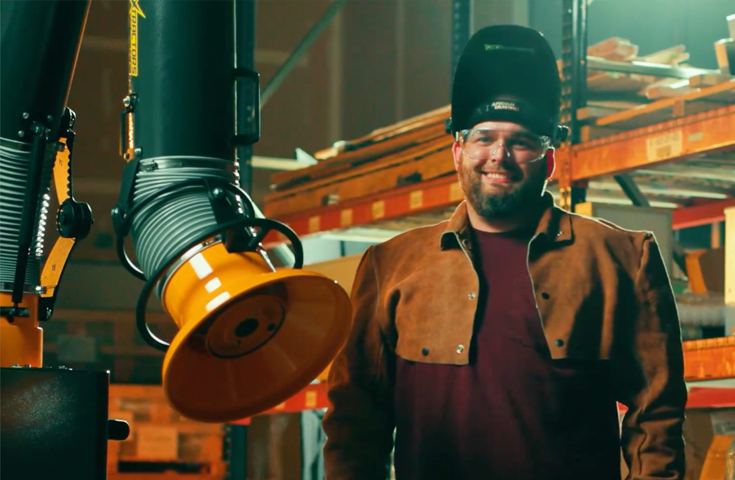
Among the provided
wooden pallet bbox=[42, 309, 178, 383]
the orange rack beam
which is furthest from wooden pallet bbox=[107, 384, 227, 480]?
the orange rack beam

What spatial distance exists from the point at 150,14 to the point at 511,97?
1.13 m

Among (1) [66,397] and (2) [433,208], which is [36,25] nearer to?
(1) [66,397]

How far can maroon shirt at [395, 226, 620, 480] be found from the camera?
2.74 m

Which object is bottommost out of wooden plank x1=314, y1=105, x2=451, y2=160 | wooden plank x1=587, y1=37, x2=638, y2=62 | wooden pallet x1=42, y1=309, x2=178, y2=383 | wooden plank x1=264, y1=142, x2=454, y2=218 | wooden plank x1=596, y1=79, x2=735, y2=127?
wooden pallet x1=42, y1=309, x2=178, y2=383

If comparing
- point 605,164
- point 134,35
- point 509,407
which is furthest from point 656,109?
point 134,35

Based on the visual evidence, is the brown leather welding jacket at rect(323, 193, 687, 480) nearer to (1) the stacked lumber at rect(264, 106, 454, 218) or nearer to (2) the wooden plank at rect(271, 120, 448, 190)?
(1) the stacked lumber at rect(264, 106, 454, 218)

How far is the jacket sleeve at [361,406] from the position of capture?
2.87 meters

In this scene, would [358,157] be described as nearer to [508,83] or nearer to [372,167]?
[372,167]

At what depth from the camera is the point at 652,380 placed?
8.87ft

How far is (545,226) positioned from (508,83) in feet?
1.27

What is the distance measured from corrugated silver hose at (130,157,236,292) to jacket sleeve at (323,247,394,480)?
924mm

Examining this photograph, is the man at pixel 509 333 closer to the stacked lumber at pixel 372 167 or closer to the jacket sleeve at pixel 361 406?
the jacket sleeve at pixel 361 406

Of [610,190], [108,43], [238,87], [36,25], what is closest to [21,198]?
[36,25]

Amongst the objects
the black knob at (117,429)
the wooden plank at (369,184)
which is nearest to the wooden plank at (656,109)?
the wooden plank at (369,184)
